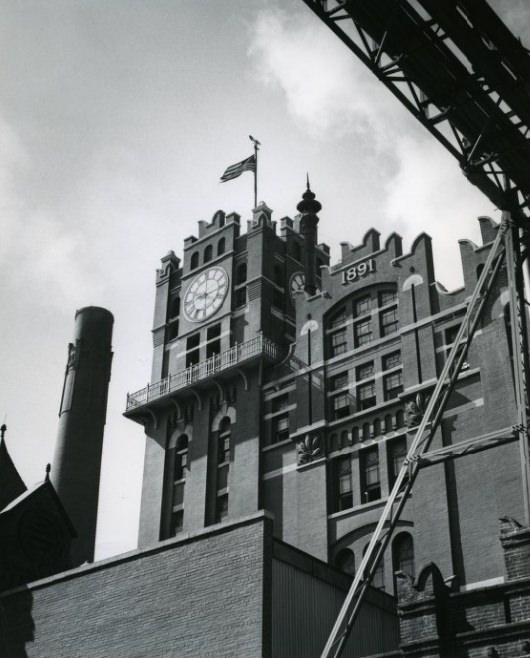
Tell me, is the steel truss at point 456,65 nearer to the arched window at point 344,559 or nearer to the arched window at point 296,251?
the arched window at point 344,559

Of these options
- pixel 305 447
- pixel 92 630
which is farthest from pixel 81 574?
pixel 305 447

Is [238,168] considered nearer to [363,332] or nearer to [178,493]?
[363,332]

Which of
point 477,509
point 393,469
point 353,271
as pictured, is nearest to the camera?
point 477,509

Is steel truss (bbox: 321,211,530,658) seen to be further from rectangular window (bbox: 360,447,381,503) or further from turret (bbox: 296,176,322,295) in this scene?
turret (bbox: 296,176,322,295)

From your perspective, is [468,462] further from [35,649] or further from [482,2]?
[482,2]

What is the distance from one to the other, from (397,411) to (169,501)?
14437mm

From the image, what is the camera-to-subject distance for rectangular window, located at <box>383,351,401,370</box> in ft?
163

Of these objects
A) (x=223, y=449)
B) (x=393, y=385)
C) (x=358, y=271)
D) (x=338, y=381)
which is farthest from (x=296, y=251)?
(x=393, y=385)

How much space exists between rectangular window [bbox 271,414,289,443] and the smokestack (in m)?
16.8

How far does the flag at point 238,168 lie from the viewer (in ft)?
203

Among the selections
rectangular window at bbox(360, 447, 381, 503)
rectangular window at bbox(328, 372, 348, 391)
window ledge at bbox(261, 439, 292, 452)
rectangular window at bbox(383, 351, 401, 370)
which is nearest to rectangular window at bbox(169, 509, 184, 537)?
window ledge at bbox(261, 439, 292, 452)

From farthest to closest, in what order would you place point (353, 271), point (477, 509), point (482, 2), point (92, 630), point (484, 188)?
point (353, 271)
point (477, 509)
point (92, 630)
point (484, 188)
point (482, 2)

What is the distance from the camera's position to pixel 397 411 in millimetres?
47875

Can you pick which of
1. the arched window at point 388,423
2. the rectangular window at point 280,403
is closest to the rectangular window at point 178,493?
the rectangular window at point 280,403
